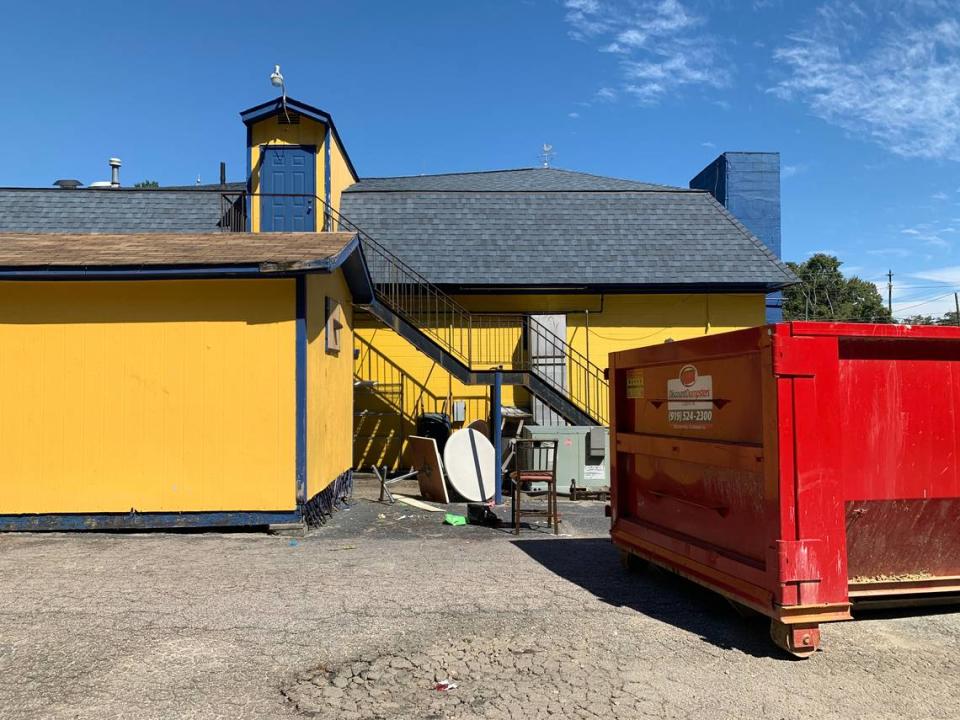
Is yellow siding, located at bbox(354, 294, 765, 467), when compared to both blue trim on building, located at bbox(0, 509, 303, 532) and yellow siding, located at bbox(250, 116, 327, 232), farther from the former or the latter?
blue trim on building, located at bbox(0, 509, 303, 532)

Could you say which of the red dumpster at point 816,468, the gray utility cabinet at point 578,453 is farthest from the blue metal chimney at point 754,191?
the red dumpster at point 816,468

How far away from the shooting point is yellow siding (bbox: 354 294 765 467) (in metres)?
14.4

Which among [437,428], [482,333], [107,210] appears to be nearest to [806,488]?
[437,428]

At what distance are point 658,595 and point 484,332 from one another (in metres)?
9.68

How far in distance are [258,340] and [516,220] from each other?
9461 mm

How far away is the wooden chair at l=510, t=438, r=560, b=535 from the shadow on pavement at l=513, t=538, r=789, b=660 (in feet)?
2.42

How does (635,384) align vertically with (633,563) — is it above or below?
above

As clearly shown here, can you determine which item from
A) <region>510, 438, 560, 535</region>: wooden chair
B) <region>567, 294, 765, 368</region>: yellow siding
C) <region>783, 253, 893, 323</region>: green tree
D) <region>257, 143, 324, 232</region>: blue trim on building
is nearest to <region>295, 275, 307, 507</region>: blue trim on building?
<region>510, 438, 560, 535</region>: wooden chair

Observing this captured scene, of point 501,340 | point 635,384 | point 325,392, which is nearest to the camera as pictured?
point 635,384

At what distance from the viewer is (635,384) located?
589 centimetres

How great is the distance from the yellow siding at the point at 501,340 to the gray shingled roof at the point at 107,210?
5247mm

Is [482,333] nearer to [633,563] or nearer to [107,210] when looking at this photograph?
[633,563]

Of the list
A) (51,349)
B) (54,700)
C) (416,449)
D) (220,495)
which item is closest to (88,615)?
(54,700)

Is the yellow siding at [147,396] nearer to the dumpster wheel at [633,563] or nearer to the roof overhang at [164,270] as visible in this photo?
the roof overhang at [164,270]
